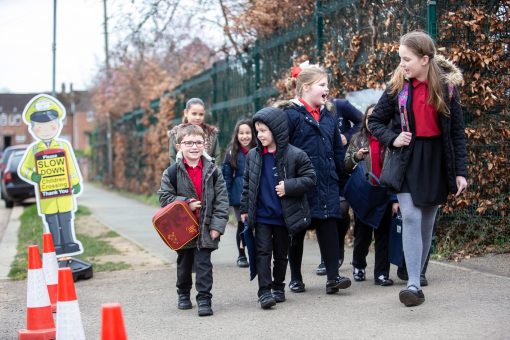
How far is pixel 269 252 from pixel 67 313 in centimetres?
193

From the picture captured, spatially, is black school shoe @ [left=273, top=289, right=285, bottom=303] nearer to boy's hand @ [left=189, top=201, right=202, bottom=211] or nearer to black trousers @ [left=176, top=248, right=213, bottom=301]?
black trousers @ [left=176, top=248, right=213, bottom=301]

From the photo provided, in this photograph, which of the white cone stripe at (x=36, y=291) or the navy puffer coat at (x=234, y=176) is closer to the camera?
the white cone stripe at (x=36, y=291)

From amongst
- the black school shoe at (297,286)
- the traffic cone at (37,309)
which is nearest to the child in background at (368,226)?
the black school shoe at (297,286)

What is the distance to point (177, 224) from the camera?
639 centimetres

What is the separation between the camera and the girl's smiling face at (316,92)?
21.7 ft

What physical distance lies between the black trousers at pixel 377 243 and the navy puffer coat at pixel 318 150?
2.07 feet

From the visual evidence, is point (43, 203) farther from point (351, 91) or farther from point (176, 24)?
point (176, 24)

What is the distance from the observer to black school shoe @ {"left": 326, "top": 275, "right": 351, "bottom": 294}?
6520 mm

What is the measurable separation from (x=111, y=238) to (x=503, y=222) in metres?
6.33

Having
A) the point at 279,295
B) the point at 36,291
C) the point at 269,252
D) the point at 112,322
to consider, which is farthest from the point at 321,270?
the point at 112,322

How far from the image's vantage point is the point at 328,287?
6.64m

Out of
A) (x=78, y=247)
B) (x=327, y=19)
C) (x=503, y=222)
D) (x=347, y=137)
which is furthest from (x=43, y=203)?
(x=503, y=222)

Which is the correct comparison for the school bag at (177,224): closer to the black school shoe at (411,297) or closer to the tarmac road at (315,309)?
the tarmac road at (315,309)

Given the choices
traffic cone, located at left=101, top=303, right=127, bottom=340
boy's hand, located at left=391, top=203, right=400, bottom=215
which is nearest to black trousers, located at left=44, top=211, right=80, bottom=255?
boy's hand, located at left=391, top=203, right=400, bottom=215
